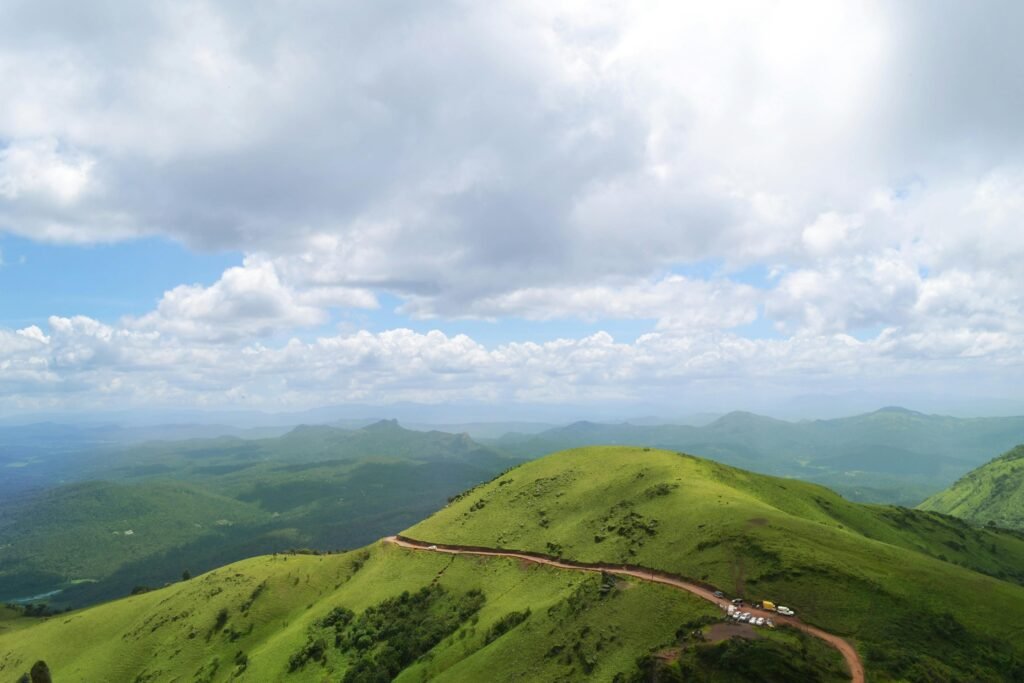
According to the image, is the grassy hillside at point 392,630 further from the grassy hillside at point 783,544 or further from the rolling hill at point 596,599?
the grassy hillside at point 783,544

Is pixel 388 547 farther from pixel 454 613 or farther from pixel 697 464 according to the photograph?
pixel 697 464

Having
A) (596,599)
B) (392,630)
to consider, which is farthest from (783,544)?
(392,630)

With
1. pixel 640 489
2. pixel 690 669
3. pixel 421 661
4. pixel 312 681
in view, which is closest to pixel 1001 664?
pixel 690 669

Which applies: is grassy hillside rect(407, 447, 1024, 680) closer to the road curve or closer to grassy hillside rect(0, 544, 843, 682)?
the road curve

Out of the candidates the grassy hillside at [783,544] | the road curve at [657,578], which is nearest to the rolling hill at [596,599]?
the grassy hillside at [783,544]

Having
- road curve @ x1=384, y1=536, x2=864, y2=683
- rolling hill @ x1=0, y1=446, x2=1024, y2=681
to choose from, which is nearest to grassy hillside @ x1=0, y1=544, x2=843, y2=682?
rolling hill @ x1=0, y1=446, x2=1024, y2=681
